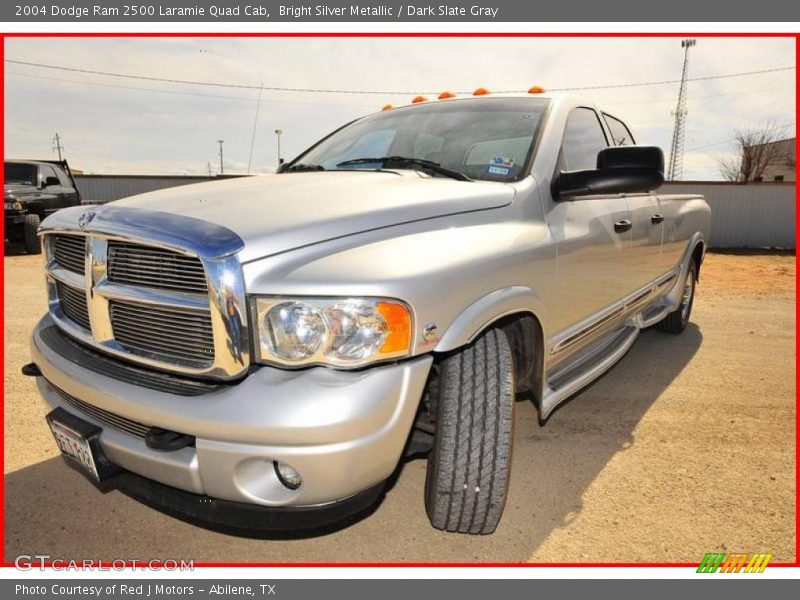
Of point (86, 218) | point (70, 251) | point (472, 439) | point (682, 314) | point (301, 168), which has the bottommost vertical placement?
point (682, 314)

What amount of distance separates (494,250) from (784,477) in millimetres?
1950

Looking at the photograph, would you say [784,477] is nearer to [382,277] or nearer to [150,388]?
[382,277]

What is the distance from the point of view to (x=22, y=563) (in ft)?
7.16

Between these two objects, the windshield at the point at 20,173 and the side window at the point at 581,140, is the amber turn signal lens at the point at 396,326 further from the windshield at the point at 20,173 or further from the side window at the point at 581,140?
the windshield at the point at 20,173

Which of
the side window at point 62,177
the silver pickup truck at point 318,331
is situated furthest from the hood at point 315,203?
the side window at point 62,177

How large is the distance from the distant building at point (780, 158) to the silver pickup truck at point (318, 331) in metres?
34.5

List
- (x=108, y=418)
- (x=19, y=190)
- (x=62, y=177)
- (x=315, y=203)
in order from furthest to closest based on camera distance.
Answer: (x=62, y=177)
(x=19, y=190)
(x=315, y=203)
(x=108, y=418)

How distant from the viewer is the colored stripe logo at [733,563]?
2.19 metres

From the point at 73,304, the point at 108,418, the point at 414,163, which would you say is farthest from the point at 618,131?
the point at 108,418

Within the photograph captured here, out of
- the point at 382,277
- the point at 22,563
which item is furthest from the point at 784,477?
the point at 22,563

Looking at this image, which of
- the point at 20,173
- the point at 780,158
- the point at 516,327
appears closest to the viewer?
the point at 516,327

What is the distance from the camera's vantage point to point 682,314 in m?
5.45

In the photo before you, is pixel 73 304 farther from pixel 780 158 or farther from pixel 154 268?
pixel 780 158

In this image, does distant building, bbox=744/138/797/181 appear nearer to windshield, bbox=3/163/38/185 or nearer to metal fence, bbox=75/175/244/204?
metal fence, bbox=75/175/244/204
